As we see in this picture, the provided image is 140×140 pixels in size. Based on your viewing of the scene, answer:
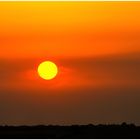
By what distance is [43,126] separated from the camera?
70.3 m

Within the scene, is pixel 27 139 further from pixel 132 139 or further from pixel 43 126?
pixel 43 126

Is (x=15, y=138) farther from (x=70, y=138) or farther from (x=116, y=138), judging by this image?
(x=116, y=138)

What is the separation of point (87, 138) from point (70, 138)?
1673 mm

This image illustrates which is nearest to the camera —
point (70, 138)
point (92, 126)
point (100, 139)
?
point (100, 139)

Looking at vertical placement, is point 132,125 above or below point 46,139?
above

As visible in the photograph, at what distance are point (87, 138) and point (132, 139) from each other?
5.04m

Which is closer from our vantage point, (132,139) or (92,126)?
(132,139)

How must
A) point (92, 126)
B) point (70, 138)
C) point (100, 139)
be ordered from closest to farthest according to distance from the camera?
point (100, 139) < point (70, 138) < point (92, 126)

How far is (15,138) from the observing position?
47.5 metres

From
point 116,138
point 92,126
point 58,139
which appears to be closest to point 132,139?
point 116,138

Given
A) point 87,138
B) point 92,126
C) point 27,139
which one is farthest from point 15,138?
point 92,126

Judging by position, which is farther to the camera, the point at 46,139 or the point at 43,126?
the point at 43,126

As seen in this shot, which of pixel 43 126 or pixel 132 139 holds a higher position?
pixel 43 126

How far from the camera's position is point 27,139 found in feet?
151
